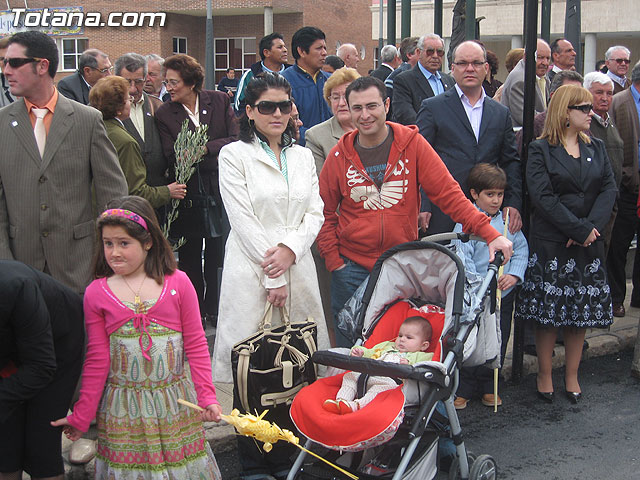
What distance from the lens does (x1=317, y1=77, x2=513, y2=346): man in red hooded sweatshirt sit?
459cm

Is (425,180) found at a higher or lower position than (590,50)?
lower

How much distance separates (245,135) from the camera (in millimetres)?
4367

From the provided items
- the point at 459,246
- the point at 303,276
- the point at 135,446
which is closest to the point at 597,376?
the point at 459,246

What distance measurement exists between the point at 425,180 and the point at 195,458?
218 cm

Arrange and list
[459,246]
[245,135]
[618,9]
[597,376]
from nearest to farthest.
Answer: [245,135] < [459,246] < [597,376] < [618,9]

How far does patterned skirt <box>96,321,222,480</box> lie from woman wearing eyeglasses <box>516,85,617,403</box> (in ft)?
9.98

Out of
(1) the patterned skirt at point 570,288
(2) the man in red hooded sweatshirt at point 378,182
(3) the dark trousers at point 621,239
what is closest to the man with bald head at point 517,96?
(3) the dark trousers at point 621,239

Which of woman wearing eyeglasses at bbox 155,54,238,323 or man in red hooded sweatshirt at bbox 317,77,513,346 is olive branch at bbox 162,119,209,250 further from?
man in red hooded sweatshirt at bbox 317,77,513,346

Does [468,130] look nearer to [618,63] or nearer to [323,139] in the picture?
[323,139]

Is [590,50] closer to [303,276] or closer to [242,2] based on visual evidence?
[242,2]

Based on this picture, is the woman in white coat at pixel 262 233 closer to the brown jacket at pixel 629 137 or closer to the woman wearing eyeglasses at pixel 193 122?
the woman wearing eyeglasses at pixel 193 122

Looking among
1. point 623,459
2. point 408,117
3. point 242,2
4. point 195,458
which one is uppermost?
point 242,2

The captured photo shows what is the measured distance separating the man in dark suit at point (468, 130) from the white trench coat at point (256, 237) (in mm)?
1553

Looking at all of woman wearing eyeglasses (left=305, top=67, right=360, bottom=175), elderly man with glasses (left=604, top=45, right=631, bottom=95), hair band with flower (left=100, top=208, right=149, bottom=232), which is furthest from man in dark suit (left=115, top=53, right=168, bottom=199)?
elderly man with glasses (left=604, top=45, right=631, bottom=95)
